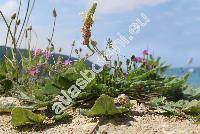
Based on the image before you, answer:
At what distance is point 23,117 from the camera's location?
10.0 ft

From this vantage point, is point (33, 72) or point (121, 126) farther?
point (33, 72)

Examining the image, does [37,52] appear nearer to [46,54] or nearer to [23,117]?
[46,54]

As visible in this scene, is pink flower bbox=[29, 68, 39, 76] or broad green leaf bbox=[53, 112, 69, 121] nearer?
broad green leaf bbox=[53, 112, 69, 121]

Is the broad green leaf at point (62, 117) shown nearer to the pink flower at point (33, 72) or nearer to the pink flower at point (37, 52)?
the pink flower at point (33, 72)

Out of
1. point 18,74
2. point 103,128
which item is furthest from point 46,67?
point 103,128

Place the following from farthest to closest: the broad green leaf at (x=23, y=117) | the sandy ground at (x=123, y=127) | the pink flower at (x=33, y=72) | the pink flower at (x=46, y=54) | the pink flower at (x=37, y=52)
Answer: the pink flower at (x=37, y=52)
the pink flower at (x=46, y=54)
the pink flower at (x=33, y=72)
the broad green leaf at (x=23, y=117)
the sandy ground at (x=123, y=127)

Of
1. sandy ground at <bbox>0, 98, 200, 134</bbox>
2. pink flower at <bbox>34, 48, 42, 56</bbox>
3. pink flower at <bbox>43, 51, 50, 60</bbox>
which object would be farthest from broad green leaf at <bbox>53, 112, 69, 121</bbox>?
pink flower at <bbox>34, 48, 42, 56</bbox>

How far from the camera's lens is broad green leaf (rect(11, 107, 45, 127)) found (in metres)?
3.03

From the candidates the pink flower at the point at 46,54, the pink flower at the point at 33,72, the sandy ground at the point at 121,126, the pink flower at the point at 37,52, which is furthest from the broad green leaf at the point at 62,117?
the pink flower at the point at 37,52

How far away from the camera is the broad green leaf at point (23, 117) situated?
3029 mm

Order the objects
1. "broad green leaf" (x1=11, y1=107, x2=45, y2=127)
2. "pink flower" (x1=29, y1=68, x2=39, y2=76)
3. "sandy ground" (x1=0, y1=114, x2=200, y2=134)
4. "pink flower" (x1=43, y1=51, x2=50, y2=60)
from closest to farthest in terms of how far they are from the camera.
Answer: "sandy ground" (x1=0, y1=114, x2=200, y2=134)
"broad green leaf" (x1=11, y1=107, x2=45, y2=127)
"pink flower" (x1=29, y1=68, x2=39, y2=76)
"pink flower" (x1=43, y1=51, x2=50, y2=60)

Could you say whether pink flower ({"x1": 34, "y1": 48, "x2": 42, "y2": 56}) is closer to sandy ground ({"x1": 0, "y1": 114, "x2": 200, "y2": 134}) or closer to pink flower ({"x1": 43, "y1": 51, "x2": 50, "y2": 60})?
pink flower ({"x1": 43, "y1": 51, "x2": 50, "y2": 60})

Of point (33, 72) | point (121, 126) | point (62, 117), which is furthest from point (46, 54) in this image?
point (121, 126)

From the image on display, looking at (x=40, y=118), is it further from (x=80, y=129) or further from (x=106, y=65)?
(x=106, y=65)
